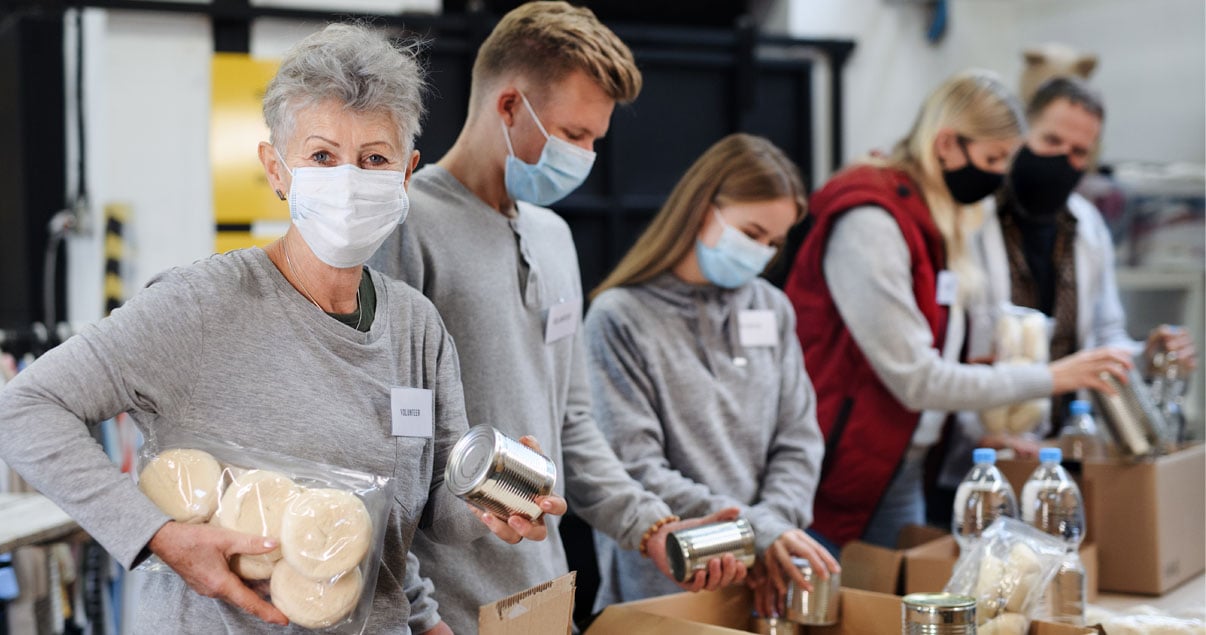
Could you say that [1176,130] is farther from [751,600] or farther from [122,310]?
[122,310]

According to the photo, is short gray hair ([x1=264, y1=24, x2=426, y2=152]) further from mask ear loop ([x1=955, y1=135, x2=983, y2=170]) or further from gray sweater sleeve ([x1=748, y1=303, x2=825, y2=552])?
mask ear loop ([x1=955, y1=135, x2=983, y2=170])

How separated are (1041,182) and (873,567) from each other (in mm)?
1279

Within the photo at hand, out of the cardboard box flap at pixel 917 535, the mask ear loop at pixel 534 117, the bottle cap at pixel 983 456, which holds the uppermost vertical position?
the mask ear loop at pixel 534 117

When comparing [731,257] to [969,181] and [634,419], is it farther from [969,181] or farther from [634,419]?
[969,181]

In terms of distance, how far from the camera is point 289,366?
131 cm

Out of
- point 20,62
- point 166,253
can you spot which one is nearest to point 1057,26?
point 166,253

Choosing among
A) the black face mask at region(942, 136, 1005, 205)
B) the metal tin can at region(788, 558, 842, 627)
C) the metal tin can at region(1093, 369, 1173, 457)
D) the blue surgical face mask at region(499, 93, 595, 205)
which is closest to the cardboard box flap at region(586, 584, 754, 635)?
the metal tin can at region(788, 558, 842, 627)

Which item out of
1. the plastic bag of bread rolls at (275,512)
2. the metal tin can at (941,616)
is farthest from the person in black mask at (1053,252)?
the plastic bag of bread rolls at (275,512)

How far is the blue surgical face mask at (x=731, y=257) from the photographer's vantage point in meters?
2.21

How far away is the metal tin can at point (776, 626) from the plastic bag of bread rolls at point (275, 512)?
837 millimetres

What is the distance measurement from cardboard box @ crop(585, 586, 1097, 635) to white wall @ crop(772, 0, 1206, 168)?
3321 millimetres

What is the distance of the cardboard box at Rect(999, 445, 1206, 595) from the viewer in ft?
7.98

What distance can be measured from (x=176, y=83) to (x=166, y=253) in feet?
2.01

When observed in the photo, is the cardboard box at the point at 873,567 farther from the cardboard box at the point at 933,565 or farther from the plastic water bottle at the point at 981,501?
the plastic water bottle at the point at 981,501
